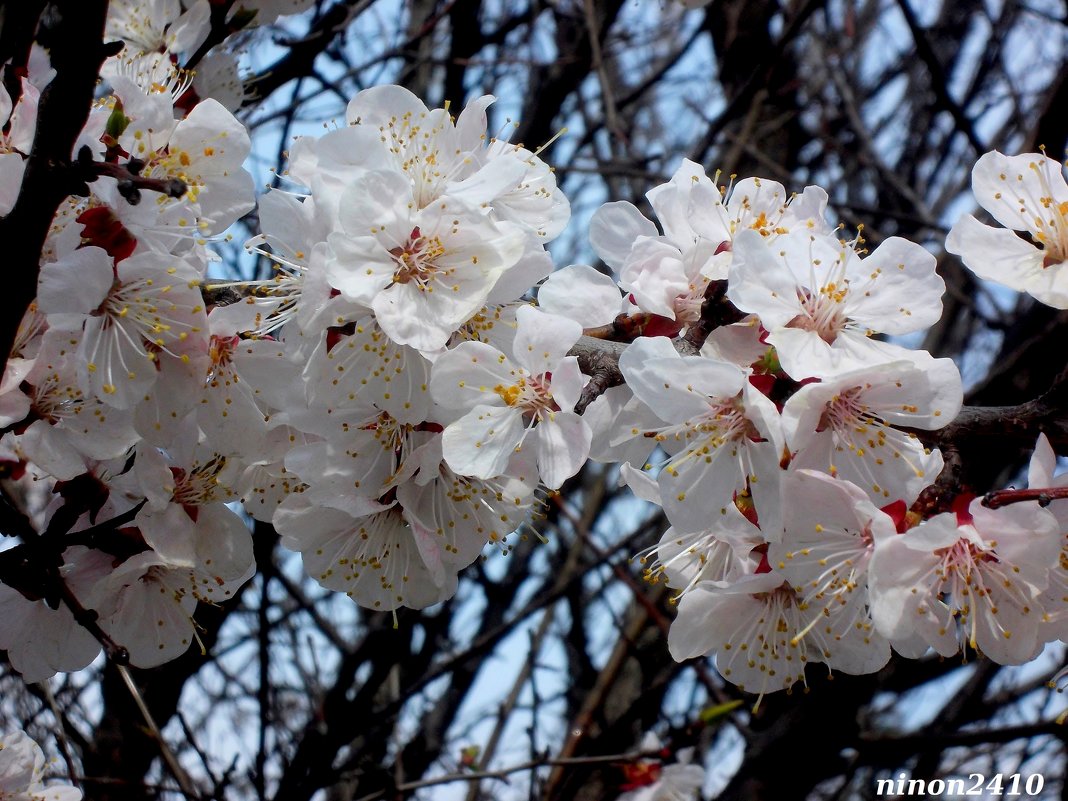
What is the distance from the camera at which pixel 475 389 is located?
5.14ft

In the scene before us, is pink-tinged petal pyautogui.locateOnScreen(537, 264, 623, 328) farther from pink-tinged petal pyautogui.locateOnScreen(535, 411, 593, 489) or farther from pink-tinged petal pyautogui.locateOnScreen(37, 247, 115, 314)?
pink-tinged petal pyautogui.locateOnScreen(37, 247, 115, 314)

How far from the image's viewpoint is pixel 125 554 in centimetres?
181

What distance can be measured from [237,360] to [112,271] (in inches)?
10.9

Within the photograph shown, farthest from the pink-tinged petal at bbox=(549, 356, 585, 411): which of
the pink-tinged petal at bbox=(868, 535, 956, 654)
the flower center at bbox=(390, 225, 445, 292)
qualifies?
the pink-tinged petal at bbox=(868, 535, 956, 654)

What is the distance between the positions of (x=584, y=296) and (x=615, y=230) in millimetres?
266

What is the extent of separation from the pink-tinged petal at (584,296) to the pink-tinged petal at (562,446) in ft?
0.59

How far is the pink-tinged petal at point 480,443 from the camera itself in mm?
1525

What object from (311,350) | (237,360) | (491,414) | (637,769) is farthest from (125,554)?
(637,769)

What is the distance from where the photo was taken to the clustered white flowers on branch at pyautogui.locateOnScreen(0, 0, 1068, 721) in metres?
1.46

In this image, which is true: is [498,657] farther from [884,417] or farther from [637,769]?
[884,417]

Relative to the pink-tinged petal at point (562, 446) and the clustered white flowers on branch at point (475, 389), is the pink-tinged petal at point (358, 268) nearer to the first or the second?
the clustered white flowers on branch at point (475, 389)

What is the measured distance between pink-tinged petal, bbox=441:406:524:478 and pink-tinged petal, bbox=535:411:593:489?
2.0 inches

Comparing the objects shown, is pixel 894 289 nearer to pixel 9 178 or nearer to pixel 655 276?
pixel 655 276

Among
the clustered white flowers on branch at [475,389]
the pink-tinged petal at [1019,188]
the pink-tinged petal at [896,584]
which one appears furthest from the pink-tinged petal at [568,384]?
the pink-tinged petal at [1019,188]
